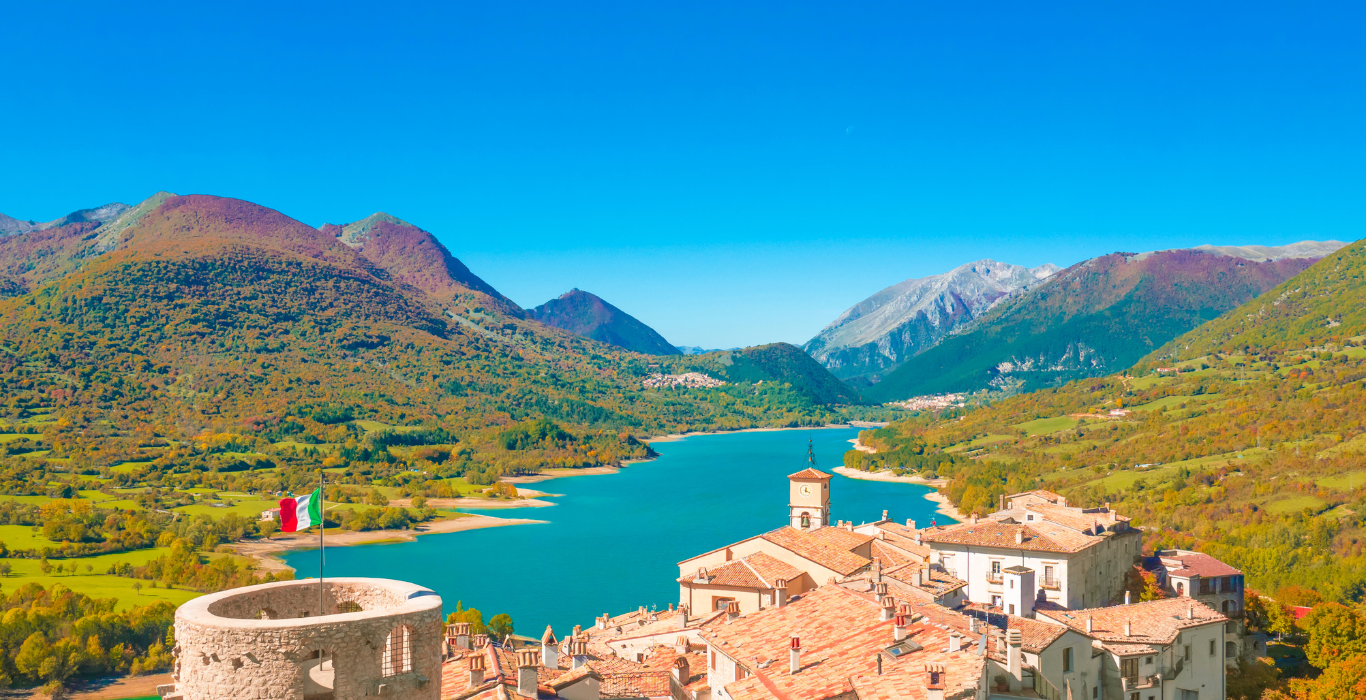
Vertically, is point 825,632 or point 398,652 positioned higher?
point 398,652

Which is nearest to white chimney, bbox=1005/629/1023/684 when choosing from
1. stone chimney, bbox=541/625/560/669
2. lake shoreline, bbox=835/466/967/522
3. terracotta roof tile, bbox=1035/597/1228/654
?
terracotta roof tile, bbox=1035/597/1228/654

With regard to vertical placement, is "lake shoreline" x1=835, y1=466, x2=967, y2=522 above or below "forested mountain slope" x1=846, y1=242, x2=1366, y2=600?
below

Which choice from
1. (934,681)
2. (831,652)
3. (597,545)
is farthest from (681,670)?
(597,545)

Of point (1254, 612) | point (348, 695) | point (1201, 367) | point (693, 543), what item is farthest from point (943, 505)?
point (348, 695)

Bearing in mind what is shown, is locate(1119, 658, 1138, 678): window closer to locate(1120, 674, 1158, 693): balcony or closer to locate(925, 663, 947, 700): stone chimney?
locate(1120, 674, 1158, 693): balcony

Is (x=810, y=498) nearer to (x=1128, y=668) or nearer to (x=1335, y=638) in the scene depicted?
(x=1335, y=638)

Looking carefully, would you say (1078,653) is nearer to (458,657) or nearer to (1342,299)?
(458,657)

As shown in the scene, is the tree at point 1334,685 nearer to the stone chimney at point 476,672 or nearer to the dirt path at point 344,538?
the stone chimney at point 476,672
